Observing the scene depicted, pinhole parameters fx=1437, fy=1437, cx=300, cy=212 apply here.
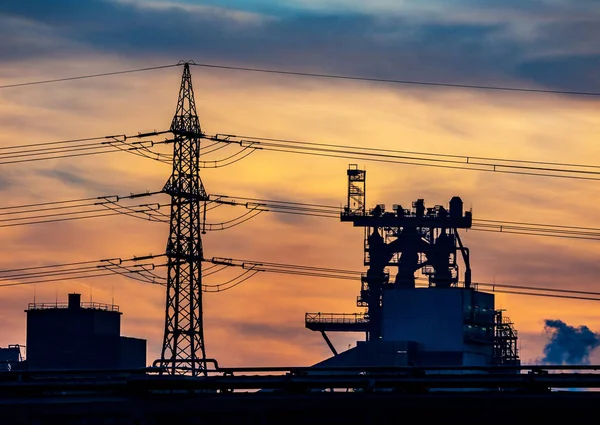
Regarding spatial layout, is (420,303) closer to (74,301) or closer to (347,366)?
(74,301)

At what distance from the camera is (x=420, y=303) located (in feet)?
496

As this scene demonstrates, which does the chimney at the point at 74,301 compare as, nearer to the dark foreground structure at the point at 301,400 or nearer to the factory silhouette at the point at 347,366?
the factory silhouette at the point at 347,366

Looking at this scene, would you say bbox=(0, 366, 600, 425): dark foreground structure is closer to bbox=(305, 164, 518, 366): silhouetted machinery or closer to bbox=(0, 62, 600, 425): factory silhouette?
bbox=(0, 62, 600, 425): factory silhouette

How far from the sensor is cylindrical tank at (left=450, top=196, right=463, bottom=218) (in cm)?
16012

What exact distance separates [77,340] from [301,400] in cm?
13965

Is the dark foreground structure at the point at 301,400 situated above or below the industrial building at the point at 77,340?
below

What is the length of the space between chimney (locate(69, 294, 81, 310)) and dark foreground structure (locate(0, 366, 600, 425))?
5527 inches

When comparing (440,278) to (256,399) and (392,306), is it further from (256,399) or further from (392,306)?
(256,399)

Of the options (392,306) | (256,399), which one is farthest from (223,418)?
Answer: (392,306)

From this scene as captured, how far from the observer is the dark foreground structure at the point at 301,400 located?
34781 mm

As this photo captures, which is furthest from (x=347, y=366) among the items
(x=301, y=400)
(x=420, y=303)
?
(x=420, y=303)

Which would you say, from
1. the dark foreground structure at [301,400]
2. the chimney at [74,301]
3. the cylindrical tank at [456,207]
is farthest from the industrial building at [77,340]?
the dark foreground structure at [301,400]

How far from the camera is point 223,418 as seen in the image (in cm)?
3594

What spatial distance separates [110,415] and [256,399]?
3.88m
